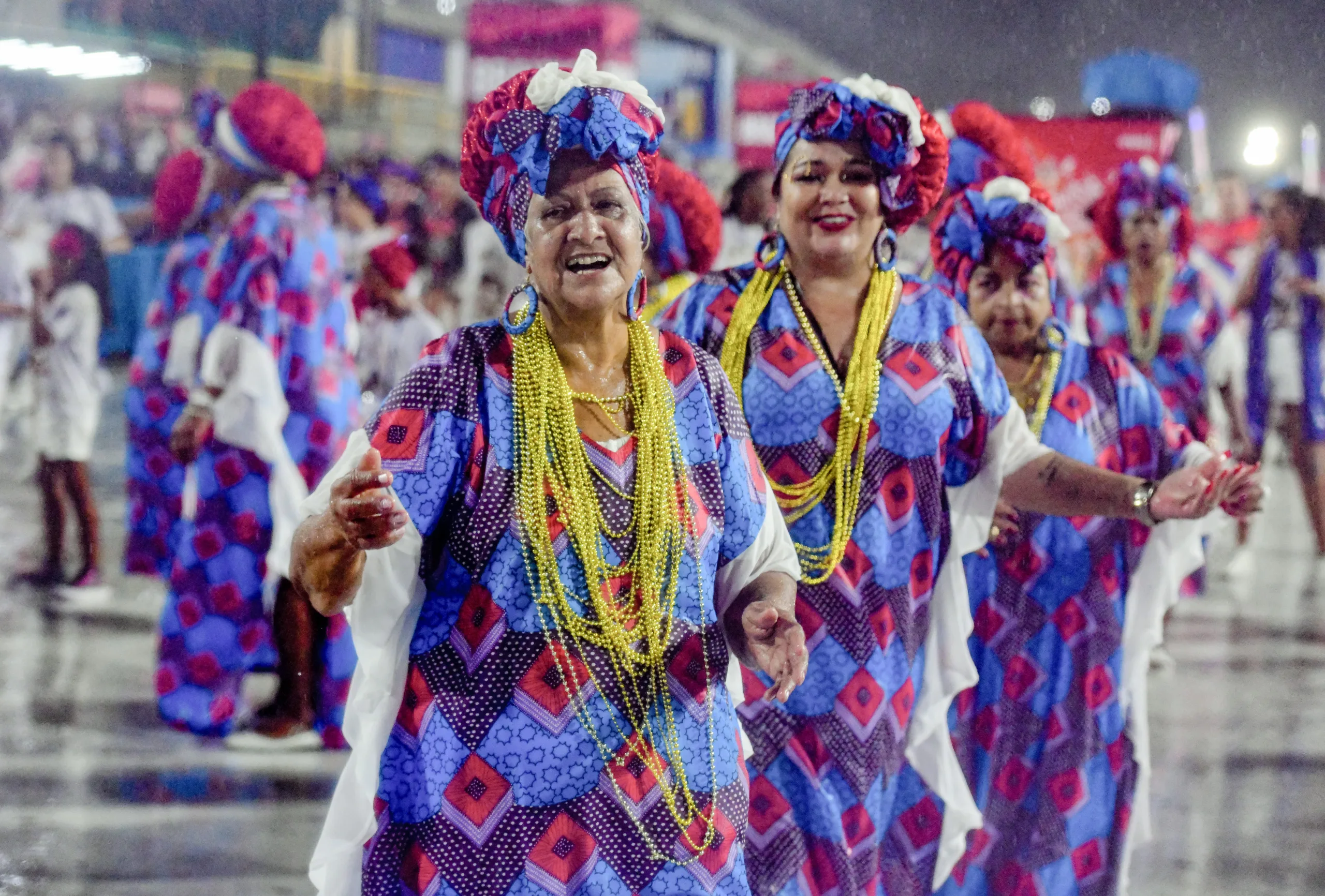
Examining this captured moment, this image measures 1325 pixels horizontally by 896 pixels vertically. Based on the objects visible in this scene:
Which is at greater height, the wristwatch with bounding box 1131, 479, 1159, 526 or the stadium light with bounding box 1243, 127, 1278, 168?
the stadium light with bounding box 1243, 127, 1278, 168

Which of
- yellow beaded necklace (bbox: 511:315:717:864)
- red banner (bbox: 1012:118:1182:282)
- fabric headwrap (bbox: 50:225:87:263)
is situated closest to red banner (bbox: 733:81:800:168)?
red banner (bbox: 1012:118:1182:282)

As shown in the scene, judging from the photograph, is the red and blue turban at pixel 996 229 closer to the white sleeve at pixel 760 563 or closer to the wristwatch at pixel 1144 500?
the wristwatch at pixel 1144 500

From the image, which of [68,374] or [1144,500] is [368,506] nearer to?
[1144,500]

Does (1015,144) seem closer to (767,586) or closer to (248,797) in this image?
(767,586)

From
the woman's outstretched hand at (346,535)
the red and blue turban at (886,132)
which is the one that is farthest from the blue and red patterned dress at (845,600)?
the woman's outstretched hand at (346,535)

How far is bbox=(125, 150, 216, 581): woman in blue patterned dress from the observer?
242 inches

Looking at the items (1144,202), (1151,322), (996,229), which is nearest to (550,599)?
(996,229)

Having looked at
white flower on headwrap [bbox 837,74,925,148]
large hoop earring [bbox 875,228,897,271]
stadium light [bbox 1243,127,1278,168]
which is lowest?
large hoop earring [bbox 875,228,897,271]

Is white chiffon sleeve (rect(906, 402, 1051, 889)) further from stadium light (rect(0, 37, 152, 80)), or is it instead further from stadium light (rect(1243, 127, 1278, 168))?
stadium light (rect(1243, 127, 1278, 168))

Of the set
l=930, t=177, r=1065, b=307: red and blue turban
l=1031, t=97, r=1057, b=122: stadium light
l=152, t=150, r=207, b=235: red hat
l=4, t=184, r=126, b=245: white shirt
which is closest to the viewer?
l=930, t=177, r=1065, b=307: red and blue turban

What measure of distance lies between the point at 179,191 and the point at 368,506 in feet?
17.8

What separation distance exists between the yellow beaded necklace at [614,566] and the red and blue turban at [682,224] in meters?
2.54

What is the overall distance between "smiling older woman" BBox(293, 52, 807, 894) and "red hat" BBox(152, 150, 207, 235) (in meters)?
4.76

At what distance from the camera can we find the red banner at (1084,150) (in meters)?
12.4
